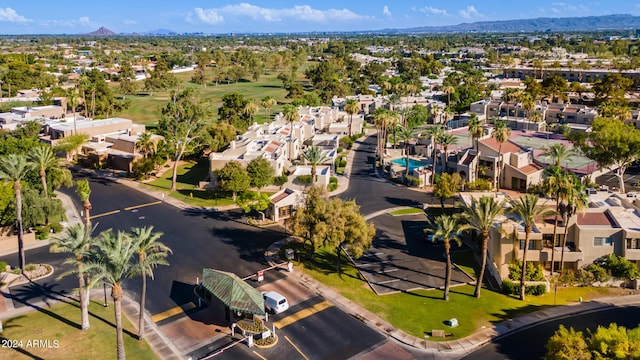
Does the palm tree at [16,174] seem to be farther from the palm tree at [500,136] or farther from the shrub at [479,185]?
the palm tree at [500,136]

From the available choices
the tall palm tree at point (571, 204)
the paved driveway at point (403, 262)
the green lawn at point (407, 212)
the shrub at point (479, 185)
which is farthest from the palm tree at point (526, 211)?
→ the shrub at point (479, 185)

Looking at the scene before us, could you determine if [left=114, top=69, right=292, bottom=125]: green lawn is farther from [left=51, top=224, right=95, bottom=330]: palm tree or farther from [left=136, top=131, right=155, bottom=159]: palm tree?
[left=51, top=224, right=95, bottom=330]: palm tree

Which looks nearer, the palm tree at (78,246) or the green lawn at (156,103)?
the palm tree at (78,246)

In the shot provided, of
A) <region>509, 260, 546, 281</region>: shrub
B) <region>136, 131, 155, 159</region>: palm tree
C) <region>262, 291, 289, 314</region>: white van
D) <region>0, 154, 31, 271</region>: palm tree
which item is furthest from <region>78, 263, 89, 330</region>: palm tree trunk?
<region>136, 131, 155, 159</region>: palm tree

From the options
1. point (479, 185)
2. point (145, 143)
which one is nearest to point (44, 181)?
point (145, 143)

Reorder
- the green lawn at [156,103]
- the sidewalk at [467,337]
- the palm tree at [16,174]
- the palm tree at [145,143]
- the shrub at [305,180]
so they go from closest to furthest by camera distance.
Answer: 1. the sidewalk at [467,337]
2. the palm tree at [16,174]
3. the shrub at [305,180]
4. the palm tree at [145,143]
5. the green lawn at [156,103]

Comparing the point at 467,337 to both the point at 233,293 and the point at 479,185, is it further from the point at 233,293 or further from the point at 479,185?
the point at 479,185
